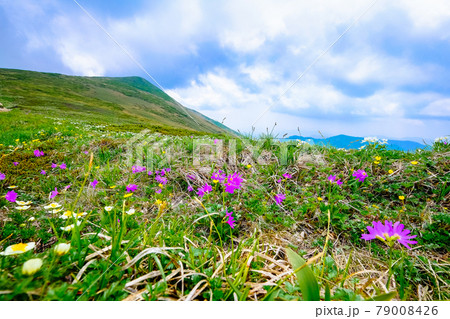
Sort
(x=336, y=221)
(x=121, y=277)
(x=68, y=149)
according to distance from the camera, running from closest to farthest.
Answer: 1. (x=121, y=277)
2. (x=336, y=221)
3. (x=68, y=149)

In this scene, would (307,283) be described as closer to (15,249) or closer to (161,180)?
(15,249)

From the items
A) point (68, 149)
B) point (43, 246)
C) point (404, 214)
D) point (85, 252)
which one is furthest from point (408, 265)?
point (68, 149)

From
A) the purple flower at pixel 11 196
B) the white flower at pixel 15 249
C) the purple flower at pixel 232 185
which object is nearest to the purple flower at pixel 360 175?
the purple flower at pixel 232 185

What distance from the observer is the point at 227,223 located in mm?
2193

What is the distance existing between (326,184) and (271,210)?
1010 millimetres

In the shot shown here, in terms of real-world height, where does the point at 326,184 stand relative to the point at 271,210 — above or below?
above

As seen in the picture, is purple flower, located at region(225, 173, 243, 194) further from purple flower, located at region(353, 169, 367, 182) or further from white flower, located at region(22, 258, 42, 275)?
white flower, located at region(22, 258, 42, 275)

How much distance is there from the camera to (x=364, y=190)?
289 cm

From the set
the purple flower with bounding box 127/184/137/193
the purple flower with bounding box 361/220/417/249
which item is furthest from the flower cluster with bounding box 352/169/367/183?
the purple flower with bounding box 127/184/137/193

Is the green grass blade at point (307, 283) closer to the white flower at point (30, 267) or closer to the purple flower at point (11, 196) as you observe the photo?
the white flower at point (30, 267)

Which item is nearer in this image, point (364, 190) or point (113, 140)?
point (364, 190)

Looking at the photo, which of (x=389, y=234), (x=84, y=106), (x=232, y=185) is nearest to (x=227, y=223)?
(x=232, y=185)
